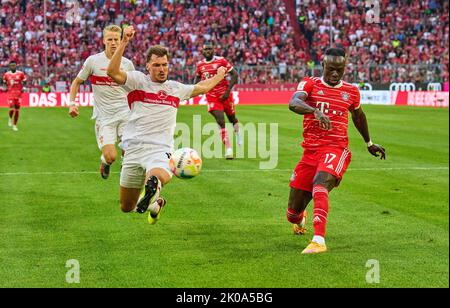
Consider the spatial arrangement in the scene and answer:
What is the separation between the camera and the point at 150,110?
9.63 m

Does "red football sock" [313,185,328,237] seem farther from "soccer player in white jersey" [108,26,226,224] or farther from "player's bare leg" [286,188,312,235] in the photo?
"soccer player in white jersey" [108,26,226,224]

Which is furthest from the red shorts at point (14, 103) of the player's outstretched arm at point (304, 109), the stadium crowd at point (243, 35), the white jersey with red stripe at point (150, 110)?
the player's outstretched arm at point (304, 109)

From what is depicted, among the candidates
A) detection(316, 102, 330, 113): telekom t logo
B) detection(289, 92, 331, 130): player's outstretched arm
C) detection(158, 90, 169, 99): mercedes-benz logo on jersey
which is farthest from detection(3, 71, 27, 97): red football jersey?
detection(289, 92, 331, 130): player's outstretched arm

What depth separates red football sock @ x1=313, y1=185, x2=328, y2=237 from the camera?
8680mm

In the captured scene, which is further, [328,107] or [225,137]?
Result: [225,137]

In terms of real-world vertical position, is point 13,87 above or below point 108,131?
below

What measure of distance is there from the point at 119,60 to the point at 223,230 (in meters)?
2.48

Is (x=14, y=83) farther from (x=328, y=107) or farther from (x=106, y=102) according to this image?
(x=328, y=107)

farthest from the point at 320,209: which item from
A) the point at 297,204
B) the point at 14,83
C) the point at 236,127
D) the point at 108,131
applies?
the point at 14,83

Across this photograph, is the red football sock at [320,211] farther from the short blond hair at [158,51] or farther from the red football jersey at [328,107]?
the short blond hair at [158,51]

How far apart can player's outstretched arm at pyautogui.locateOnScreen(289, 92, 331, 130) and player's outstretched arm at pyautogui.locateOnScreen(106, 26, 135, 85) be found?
184 cm

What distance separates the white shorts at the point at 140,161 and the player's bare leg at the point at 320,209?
172 cm
